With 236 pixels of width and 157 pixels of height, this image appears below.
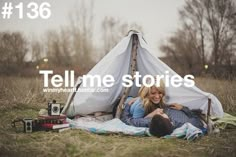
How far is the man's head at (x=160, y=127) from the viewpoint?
93.7 inches

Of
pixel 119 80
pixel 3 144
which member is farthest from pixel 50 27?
pixel 3 144

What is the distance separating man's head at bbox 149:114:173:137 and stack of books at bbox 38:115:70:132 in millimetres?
618

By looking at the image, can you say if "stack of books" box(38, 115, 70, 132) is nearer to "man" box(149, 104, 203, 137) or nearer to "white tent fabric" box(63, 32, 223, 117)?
"white tent fabric" box(63, 32, 223, 117)

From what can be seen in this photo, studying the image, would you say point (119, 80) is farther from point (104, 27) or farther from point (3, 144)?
point (3, 144)

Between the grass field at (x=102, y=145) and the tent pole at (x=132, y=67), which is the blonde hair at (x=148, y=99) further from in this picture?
the grass field at (x=102, y=145)

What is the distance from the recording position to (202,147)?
222cm

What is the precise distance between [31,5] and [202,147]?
5.82 feet

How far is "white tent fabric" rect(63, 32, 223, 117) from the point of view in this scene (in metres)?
2.96

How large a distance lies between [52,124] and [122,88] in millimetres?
893

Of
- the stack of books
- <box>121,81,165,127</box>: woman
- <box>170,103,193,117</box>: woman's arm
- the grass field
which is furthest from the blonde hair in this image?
the stack of books

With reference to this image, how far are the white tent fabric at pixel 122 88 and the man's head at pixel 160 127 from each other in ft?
1.81

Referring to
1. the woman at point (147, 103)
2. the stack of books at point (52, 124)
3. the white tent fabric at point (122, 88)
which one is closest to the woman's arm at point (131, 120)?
the woman at point (147, 103)

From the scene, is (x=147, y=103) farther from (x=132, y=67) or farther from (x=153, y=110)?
(x=132, y=67)

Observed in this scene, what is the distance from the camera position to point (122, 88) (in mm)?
3285
